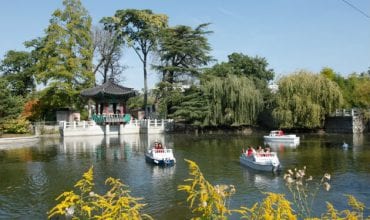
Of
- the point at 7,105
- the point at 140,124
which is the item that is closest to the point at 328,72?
the point at 140,124

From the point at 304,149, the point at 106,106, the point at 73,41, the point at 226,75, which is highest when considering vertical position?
the point at 73,41

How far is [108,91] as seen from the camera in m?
50.8

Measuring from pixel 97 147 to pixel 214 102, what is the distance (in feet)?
56.5

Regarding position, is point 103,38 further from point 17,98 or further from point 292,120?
point 292,120

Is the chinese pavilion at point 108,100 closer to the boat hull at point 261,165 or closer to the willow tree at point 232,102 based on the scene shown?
the willow tree at point 232,102

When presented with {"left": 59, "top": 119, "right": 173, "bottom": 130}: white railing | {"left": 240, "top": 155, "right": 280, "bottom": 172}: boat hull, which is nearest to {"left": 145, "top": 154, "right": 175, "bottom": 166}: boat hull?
{"left": 240, "top": 155, "right": 280, "bottom": 172}: boat hull

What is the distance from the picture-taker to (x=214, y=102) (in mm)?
49438

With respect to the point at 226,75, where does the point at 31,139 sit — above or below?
below

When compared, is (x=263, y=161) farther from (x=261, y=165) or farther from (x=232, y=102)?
(x=232, y=102)

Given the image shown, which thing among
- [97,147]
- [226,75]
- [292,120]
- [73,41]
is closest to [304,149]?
[292,120]

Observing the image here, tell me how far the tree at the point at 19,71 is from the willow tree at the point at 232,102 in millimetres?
25620

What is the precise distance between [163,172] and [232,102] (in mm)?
26492

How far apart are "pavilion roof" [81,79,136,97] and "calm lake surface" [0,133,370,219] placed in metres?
12.8

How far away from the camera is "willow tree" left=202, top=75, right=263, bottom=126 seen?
159ft
